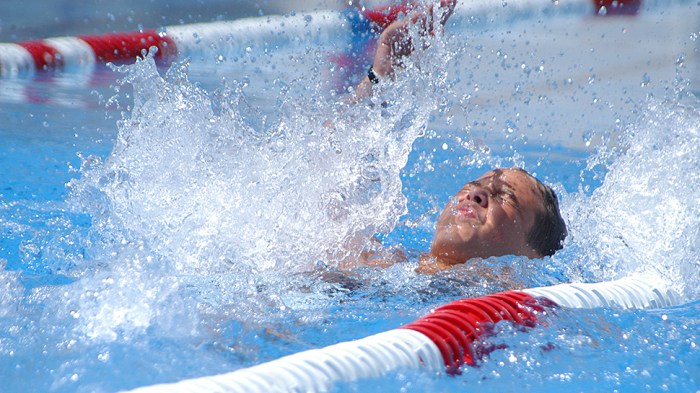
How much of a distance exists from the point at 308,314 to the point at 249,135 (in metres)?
1.02

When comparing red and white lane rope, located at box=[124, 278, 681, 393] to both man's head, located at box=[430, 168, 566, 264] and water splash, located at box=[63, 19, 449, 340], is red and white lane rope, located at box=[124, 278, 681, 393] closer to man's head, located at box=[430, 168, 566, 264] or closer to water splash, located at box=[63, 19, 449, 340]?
man's head, located at box=[430, 168, 566, 264]

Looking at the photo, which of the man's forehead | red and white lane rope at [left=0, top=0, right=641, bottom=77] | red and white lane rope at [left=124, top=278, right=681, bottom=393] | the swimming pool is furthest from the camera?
red and white lane rope at [left=0, top=0, right=641, bottom=77]

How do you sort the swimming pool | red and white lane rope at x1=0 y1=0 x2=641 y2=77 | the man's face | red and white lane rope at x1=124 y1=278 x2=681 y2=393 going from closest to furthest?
1. red and white lane rope at x1=124 y1=278 x2=681 y2=393
2. the swimming pool
3. the man's face
4. red and white lane rope at x1=0 y1=0 x2=641 y2=77

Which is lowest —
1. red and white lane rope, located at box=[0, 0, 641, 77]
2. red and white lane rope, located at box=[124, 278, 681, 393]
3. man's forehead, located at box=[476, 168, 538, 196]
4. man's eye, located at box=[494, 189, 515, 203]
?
red and white lane rope, located at box=[124, 278, 681, 393]

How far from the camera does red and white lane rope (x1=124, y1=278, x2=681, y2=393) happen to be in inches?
44.6

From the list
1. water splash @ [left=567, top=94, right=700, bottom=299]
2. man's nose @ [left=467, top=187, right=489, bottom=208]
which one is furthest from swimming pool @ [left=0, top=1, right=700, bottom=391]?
man's nose @ [left=467, top=187, right=489, bottom=208]

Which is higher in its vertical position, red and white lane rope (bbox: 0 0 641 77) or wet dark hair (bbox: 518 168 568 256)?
red and white lane rope (bbox: 0 0 641 77)

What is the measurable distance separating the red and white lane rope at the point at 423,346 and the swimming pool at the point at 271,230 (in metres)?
0.03

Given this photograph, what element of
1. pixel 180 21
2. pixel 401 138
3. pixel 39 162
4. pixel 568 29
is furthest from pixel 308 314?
pixel 568 29

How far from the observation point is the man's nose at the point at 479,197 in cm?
207

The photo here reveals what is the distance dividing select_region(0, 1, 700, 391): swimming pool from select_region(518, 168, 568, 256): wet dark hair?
0.21 feet

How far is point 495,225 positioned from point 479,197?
3.3 inches

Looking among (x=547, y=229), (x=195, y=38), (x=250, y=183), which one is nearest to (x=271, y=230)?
(x=250, y=183)

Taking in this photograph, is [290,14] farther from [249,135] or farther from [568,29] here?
[249,135]
